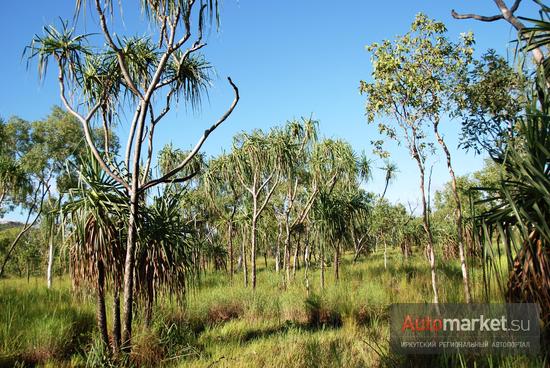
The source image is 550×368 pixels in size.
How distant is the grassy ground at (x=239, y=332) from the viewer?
5.00 metres

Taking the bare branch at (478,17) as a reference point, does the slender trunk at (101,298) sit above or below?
below

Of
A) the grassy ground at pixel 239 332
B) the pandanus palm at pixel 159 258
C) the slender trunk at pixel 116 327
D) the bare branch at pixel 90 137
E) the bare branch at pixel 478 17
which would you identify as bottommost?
the grassy ground at pixel 239 332

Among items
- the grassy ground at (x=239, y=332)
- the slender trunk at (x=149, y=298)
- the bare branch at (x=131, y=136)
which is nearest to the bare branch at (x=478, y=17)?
the grassy ground at (x=239, y=332)

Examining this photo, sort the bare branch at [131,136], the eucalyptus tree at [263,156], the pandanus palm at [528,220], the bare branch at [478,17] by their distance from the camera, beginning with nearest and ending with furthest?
the pandanus palm at [528,220] → the bare branch at [478,17] → the bare branch at [131,136] → the eucalyptus tree at [263,156]

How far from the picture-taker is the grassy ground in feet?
16.4

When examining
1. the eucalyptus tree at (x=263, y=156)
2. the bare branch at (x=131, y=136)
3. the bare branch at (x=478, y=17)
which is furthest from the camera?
the eucalyptus tree at (x=263, y=156)

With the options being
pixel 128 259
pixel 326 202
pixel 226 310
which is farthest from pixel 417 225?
pixel 128 259

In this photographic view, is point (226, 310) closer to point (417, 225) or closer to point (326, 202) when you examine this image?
point (326, 202)

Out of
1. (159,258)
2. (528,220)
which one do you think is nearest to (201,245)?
(159,258)

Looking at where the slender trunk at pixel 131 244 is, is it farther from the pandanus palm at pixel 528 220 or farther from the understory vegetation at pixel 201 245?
the pandanus palm at pixel 528 220

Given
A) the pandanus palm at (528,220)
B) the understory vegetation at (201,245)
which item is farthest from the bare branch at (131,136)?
the pandanus palm at (528,220)

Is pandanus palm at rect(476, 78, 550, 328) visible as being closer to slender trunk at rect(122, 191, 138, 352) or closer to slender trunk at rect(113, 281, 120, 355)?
slender trunk at rect(122, 191, 138, 352)

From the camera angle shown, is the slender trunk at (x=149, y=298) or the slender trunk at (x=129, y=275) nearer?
the slender trunk at (x=129, y=275)

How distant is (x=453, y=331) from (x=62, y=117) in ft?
74.6
